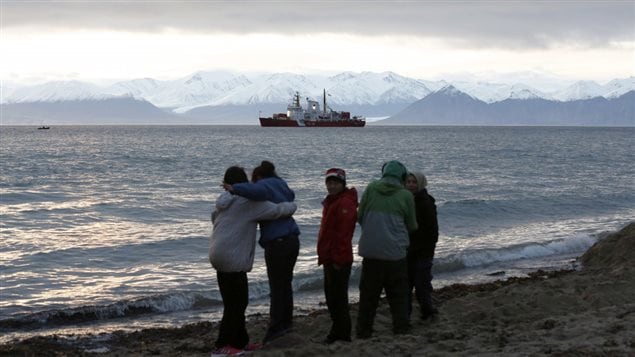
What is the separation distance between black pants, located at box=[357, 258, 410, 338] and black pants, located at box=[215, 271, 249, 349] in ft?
3.72

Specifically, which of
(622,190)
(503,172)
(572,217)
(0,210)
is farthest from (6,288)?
(503,172)

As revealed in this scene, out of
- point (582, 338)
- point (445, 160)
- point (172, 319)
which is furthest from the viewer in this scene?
point (445, 160)

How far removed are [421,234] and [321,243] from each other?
1458mm

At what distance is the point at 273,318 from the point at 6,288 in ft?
23.3

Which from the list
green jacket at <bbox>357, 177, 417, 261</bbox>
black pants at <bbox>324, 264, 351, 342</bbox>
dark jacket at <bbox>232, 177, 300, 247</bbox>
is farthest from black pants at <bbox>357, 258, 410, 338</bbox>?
dark jacket at <bbox>232, 177, 300, 247</bbox>

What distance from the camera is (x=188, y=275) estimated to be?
46.0 ft

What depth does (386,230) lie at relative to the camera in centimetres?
740

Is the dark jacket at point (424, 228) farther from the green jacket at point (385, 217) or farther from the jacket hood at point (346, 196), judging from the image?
the jacket hood at point (346, 196)

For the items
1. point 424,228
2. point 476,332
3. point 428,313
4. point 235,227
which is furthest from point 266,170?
point 428,313

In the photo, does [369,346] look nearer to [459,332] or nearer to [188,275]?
[459,332]

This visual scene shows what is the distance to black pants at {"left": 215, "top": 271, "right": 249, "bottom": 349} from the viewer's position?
7.15 metres

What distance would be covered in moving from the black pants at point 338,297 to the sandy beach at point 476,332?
0.72 feet

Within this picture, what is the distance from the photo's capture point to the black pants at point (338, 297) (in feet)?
24.1

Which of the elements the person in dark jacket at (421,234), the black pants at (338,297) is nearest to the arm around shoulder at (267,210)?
the black pants at (338,297)
